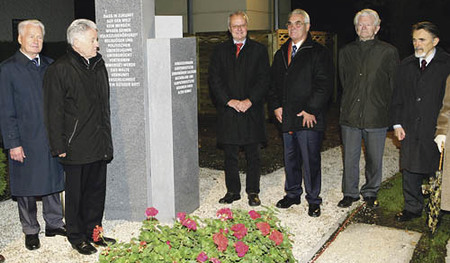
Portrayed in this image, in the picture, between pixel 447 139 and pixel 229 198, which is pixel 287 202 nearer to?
pixel 229 198

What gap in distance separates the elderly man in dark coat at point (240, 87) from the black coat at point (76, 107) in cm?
182

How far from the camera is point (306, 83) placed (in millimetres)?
6191

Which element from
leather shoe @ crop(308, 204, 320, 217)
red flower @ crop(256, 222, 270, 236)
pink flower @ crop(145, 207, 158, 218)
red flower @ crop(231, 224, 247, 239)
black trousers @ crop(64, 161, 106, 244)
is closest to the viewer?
red flower @ crop(231, 224, 247, 239)

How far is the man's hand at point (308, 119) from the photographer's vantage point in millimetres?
6129

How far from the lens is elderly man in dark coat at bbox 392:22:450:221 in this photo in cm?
557

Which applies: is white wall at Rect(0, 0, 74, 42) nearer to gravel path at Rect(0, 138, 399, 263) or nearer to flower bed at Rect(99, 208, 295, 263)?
gravel path at Rect(0, 138, 399, 263)

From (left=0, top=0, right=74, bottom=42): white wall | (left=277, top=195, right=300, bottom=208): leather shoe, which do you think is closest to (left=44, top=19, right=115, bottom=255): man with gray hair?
(left=277, top=195, right=300, bottom=208): leather shoe

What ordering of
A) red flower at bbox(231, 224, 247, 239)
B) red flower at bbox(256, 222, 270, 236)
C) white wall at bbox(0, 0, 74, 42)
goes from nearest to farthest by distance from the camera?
red flower at bbox(231, 224, 247, 239) → red flower at bbox(256, 222, 270, 236) → white wall at bbox(0, 0, 74, 42)

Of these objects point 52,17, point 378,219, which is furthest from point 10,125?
point 52,17

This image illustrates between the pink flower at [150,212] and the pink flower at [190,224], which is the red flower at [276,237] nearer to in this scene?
the pink flower at [190,224]

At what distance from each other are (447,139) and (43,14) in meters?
15.7

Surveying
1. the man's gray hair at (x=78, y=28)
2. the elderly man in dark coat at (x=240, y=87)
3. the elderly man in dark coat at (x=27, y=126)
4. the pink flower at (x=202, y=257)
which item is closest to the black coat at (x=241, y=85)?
the elderly man in dark coat at (x=240, y=87)

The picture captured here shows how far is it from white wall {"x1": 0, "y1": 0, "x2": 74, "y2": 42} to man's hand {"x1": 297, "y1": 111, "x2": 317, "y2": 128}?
12.8 meters

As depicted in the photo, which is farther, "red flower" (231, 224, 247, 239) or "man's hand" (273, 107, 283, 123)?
"man's hand" (273, 107, 283, 123)
